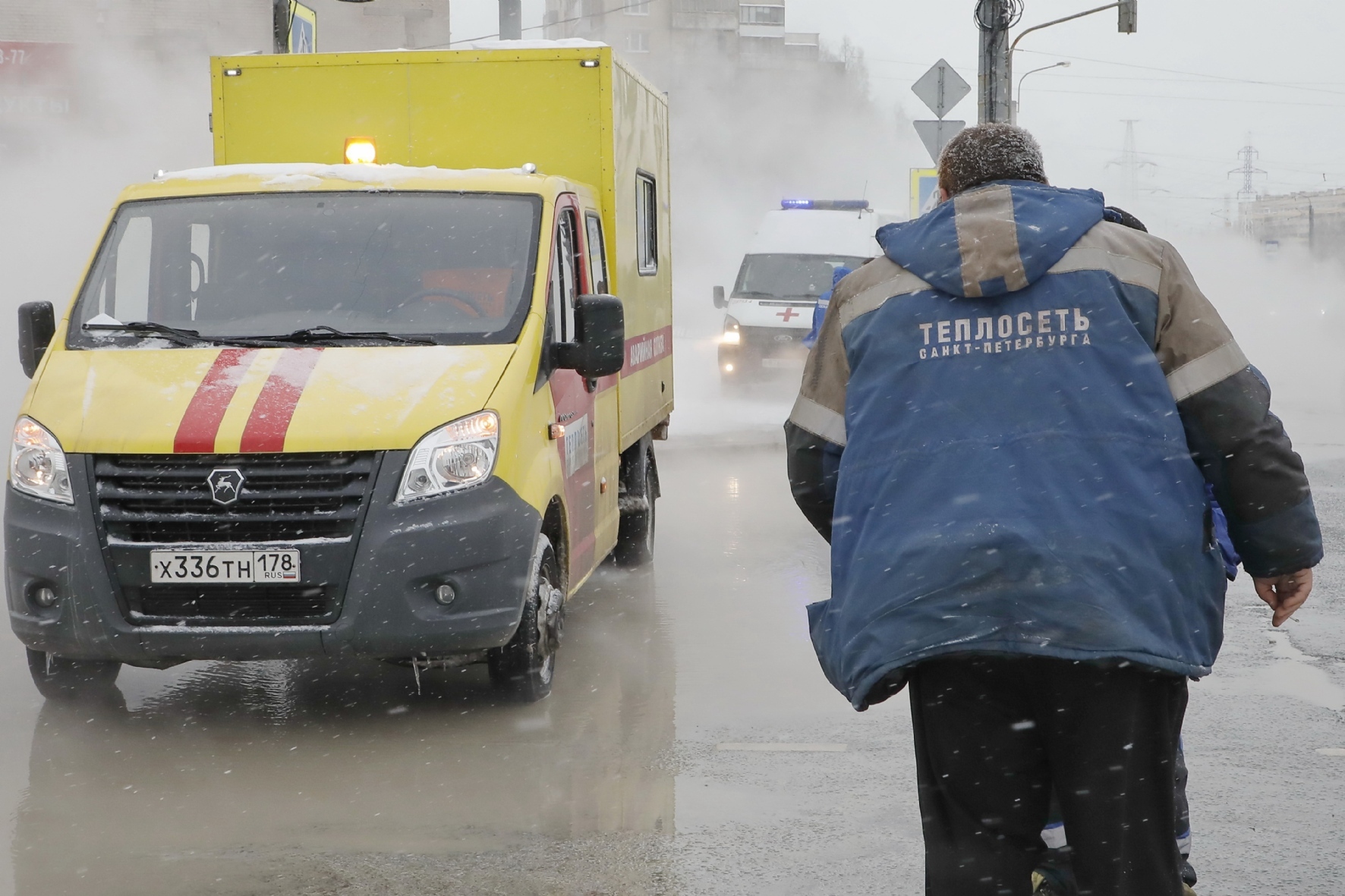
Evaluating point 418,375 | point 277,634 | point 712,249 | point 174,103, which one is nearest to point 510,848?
point 277,634

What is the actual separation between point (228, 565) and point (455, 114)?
3102 millimetres

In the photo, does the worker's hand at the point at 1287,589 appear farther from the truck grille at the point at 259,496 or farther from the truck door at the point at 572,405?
the truck door at the point at 572,405

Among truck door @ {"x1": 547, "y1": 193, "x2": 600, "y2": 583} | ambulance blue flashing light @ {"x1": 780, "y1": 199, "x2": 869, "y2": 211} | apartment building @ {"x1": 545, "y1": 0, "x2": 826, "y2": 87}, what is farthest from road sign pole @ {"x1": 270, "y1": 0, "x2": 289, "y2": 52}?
apartment building @ {"x1": 545, "y1": 0, "x2": 826, "y2": 87}

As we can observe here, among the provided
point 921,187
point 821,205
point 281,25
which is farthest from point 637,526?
point 921,187

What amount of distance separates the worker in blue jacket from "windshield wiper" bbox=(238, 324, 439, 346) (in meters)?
3.55

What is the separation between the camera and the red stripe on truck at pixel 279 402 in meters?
5.43

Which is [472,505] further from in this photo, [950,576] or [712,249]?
[712,249]

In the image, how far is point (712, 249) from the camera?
67.0 meters

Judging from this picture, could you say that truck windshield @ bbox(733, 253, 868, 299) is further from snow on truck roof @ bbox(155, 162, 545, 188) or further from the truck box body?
snow on truck roof @ bbox(155, 162, 545, 188)

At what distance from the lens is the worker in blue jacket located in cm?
255

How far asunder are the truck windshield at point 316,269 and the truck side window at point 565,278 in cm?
16

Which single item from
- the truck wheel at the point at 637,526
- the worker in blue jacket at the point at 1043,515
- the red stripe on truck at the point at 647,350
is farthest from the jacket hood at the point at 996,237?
the truck wheel at the point at 637,526

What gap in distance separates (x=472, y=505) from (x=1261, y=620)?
431 centimetres

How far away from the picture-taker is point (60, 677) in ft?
20.2
